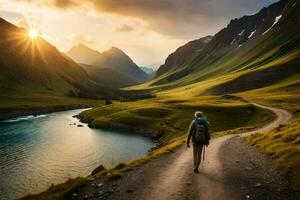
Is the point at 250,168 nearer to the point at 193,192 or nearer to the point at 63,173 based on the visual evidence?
the point at 193,192

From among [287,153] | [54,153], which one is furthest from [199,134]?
[54,153]

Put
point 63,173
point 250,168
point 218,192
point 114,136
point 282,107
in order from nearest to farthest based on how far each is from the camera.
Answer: point 218,192 → point 250,168 → point 63,173 → point 114,136 → point 282,107

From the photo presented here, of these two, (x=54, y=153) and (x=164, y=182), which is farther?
(x=54, y=153)

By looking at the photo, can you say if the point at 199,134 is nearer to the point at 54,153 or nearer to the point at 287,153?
the point at 287,153

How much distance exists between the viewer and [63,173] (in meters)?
60.4

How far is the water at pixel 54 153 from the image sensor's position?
5406cm

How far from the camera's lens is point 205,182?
2414 centimetres

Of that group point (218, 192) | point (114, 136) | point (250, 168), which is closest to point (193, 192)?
point (218, 192)

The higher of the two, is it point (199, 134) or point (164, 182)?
point (199, 134)

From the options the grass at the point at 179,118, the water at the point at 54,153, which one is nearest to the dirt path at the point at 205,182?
the water at the point at 54,153

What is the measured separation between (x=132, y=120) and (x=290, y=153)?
9434 cm

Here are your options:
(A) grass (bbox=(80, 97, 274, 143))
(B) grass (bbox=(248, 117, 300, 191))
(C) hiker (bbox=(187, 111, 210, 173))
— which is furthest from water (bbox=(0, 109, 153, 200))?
(B) grass (bbox=(248, 117, 300, 191))

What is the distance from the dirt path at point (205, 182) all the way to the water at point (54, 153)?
993 inches

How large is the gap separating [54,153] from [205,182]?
61.1 meters
